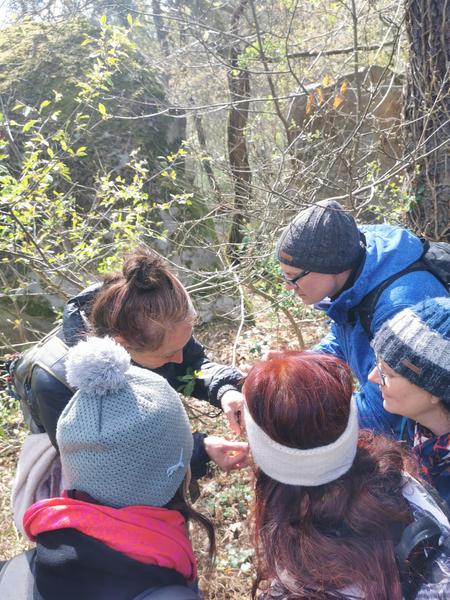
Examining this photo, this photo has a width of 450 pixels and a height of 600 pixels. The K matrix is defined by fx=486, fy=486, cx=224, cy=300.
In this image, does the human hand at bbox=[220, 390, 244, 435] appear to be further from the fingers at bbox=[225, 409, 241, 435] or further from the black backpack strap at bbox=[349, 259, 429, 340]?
the black backpack strap at bbox=[349, 259, 429, 340]

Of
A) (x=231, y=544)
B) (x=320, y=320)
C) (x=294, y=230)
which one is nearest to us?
(x=294, y=230)

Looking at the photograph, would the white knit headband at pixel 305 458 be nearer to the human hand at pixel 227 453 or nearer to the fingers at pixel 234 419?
the human hand at pixel 227 453

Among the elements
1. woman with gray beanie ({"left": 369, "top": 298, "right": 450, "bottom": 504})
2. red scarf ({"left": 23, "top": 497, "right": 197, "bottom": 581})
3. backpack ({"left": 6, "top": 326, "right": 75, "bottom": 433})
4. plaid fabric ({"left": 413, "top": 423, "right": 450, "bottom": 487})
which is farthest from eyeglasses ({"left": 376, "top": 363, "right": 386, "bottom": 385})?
backpack ({"left": 6, "top": 326, "right": 75, "bottom": 433})

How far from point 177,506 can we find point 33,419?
31.4 inches

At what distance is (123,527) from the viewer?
121cm

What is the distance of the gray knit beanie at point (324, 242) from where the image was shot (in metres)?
2.10

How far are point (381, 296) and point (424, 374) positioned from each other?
492 millimetres

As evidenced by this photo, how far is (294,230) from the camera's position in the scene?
86.6 inches

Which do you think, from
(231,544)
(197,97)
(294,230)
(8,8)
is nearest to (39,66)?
(8,8)

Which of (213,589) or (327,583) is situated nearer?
(327,583)

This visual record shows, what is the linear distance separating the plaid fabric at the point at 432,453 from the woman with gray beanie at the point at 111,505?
82 cm

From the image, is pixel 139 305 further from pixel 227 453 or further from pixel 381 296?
pixel 381 296

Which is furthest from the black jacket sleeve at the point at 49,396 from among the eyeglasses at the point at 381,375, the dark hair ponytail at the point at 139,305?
the eyeglasses at the point at 381,375

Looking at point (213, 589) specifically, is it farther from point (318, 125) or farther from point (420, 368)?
point (318, 125)
